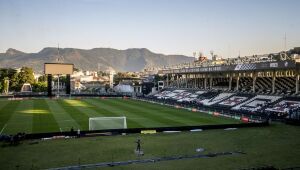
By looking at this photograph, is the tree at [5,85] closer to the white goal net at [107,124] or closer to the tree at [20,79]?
the tree at [20,79]

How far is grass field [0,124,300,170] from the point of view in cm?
2467

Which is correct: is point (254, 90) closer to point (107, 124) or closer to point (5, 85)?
point (107, 124)

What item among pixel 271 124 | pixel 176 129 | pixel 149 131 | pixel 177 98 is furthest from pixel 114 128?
pixel 177 98

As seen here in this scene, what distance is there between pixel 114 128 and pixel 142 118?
443 inches

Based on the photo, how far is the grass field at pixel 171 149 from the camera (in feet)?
80.9

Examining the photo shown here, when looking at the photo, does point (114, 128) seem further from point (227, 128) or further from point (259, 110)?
point (259, 110)

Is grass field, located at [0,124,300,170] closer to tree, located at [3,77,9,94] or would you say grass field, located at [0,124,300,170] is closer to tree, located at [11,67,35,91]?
tree, located at [3,77,9,94]

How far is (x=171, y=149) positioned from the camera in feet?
97.4

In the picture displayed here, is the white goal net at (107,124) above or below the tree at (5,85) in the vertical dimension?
below

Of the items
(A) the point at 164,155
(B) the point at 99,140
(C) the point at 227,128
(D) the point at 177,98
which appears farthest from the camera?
(D) the point at 177,98

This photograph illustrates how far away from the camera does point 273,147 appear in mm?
30828

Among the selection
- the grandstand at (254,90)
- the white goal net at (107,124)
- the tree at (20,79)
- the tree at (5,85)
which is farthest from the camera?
the tree at (20,79)

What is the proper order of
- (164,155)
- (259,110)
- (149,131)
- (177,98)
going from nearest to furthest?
(164,155), (149,131), (259,110), (177,98)

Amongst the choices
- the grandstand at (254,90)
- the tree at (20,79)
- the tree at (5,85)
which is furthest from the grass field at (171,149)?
the tree at (20,79)
